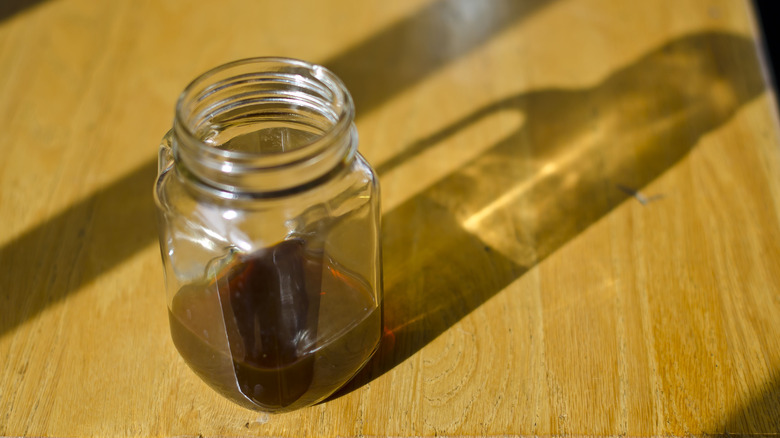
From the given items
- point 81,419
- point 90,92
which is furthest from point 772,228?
point 90,92

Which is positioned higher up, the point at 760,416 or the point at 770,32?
the point at 760,416

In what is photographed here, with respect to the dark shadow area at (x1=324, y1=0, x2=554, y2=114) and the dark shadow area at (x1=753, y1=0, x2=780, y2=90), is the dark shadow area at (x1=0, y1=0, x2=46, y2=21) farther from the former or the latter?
the dark shadow area at (x1=753, y1=0, x2=780, y2=90)

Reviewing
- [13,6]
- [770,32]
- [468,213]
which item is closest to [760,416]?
[468,213]

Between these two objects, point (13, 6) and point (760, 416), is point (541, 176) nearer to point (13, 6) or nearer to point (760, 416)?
point (760, 416)

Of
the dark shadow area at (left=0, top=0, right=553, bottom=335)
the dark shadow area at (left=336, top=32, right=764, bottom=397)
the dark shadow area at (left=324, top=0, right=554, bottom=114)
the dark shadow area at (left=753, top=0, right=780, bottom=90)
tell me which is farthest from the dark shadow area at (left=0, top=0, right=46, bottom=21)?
the dark shadow area at (left=753, top=0, right=780, bottom=90)

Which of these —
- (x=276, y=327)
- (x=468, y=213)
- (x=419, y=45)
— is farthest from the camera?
(x=419, y=45)

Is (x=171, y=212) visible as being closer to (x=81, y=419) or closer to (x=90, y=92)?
(x=81, y=419)

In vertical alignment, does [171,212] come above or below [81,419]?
above

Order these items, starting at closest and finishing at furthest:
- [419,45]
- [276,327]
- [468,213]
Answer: [276,327] < [468,213] < [419,45]
